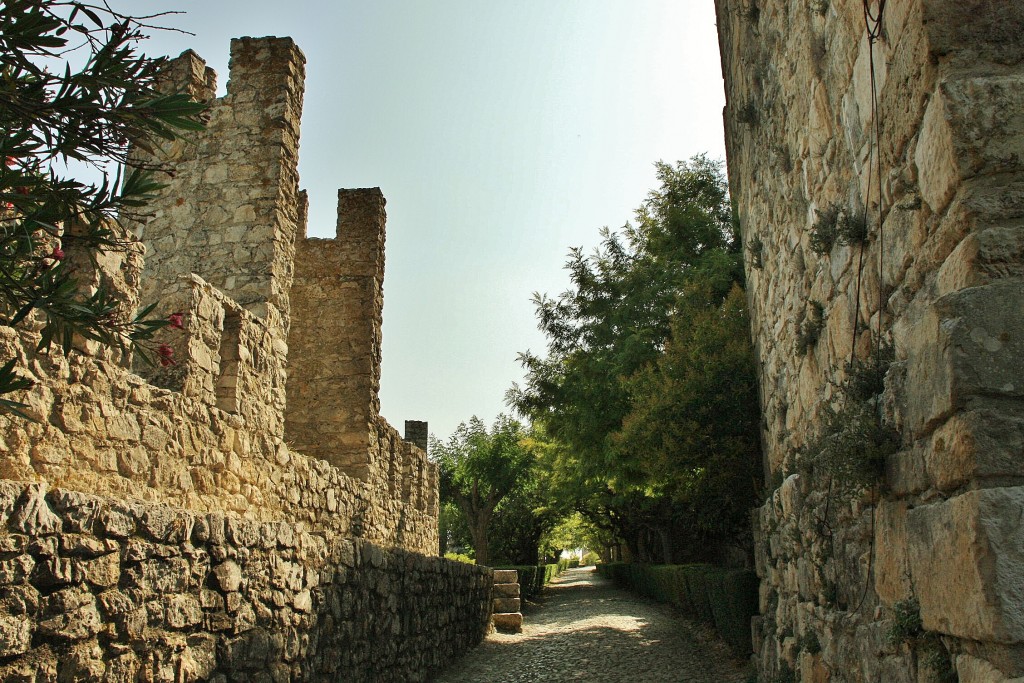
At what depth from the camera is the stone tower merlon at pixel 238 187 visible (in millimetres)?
7827

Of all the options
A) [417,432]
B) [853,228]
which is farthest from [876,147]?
[417,432]

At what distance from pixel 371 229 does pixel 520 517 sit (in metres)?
22.2

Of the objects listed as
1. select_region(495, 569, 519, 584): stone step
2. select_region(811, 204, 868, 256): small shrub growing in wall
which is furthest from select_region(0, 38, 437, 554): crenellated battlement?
select_region(811, 204, 868, 256): small shrub growing in wall

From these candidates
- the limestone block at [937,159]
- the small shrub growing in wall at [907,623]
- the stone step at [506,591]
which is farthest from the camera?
the stone step at [506,591]

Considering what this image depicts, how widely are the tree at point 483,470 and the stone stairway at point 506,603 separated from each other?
40.8 feet

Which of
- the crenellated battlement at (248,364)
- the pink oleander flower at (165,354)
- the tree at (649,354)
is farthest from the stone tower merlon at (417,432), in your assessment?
the pink oleander flower at (165,354)

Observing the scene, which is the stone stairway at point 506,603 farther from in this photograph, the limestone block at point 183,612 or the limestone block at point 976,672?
the limestone block at point 976,672

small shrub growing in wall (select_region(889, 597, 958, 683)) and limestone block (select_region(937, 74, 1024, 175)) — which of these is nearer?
limestone block (select_region(937, 74, 1024, 175))

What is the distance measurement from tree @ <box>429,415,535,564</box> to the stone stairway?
12426mm

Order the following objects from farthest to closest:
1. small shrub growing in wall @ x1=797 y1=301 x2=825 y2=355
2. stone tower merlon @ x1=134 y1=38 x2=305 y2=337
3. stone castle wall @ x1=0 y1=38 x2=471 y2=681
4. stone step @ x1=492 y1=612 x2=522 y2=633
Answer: stone step @ x1=492 y1=612 x2=522 y2=633 < stone tower merlon @ x1=134 y1=38 x2=305 y2=337 < small shrub growing in wall @ x1=797 y1=301 x2=825 y2=355 < stone castle wall @ x1=0 y1=38 x2=471 y2=681

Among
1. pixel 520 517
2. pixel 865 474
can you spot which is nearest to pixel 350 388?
pixel 865 474

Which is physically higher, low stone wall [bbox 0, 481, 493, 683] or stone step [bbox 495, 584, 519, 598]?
low stone wall [bbox 0, 481, 493, 683]

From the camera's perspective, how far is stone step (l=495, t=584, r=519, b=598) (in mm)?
15367

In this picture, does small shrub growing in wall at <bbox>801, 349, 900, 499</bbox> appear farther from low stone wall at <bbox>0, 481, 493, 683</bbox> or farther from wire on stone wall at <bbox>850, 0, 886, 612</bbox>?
low stone wall at <bbox>0, 481, 493, 683</bbox>
